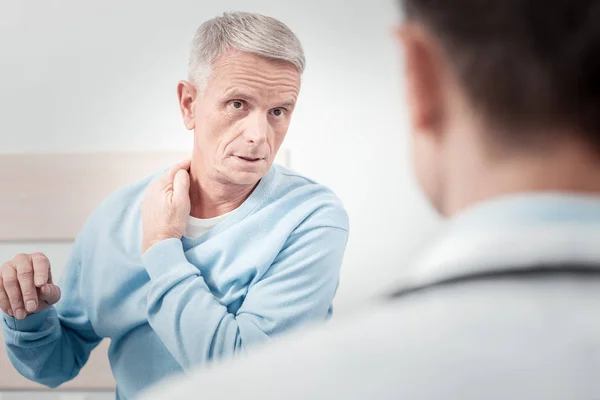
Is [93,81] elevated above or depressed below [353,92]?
below

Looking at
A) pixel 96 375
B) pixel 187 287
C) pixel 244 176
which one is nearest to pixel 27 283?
pixel 187 287

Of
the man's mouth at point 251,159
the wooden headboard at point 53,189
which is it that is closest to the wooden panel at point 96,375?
the wooden headboard at point 53,189

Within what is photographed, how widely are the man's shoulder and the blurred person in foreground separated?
814 millimetres

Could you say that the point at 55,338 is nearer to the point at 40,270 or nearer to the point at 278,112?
the point at 40,270

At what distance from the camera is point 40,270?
1180 millimetres

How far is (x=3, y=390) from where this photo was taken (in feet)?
6.55

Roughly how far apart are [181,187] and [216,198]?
6 cm

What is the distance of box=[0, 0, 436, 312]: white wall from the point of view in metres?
1.96

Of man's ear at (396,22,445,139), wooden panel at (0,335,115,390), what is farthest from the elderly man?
man's ear at (396,22,445,139)

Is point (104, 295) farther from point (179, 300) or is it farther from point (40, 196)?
point (40, 196)

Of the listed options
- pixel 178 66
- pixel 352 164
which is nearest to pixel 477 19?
pixel 352 164

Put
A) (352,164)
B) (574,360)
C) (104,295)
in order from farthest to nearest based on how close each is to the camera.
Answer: (352,164), (104,295), (574,360)

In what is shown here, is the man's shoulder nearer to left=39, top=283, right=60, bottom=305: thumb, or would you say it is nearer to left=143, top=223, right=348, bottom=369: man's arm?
left=143, top=223, right=348, bottom=369: man's arm

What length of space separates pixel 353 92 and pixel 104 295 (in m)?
0.98
